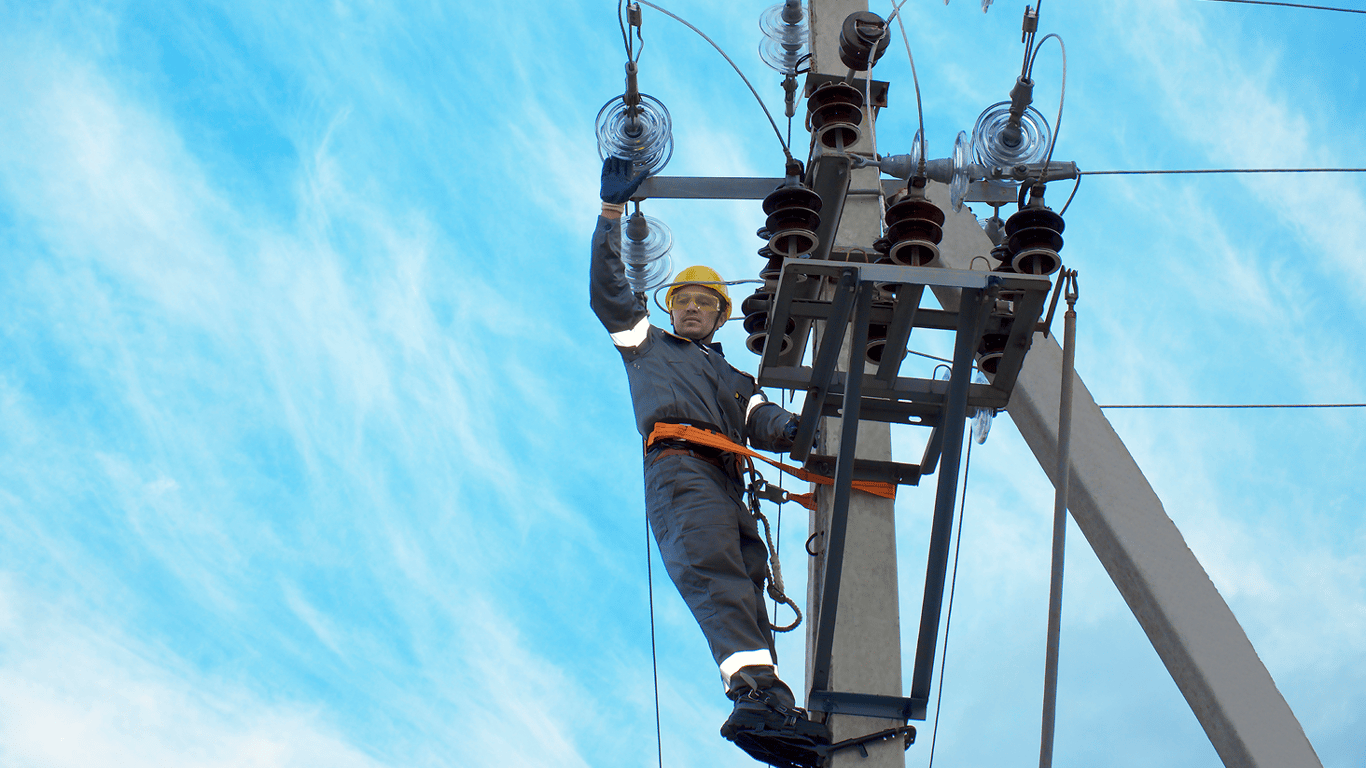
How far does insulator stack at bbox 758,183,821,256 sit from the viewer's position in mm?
4119

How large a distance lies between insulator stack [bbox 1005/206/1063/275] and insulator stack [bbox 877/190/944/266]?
230 millimetres

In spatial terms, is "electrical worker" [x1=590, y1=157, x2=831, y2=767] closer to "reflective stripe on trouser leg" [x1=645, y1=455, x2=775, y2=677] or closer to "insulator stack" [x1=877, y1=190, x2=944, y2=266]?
"reflective stripe on trouser leg" [x1=645, y1=455, x2=775, y2=677]

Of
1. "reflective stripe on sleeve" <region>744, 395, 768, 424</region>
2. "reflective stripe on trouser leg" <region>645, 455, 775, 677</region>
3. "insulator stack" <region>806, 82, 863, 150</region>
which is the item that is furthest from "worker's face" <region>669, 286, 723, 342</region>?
"insulator stack" <region>806, 82, 863, 150</region>

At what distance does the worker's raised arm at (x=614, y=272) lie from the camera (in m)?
5.16

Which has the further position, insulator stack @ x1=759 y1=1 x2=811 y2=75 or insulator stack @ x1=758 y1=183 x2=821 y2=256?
insulator stack @ x1=759 y1=1 x2=811 y2=75

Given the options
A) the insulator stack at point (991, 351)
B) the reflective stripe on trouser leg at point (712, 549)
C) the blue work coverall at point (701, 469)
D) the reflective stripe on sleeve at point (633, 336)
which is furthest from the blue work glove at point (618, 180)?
the insulator stack at point (991, 351)

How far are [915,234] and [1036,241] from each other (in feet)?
1.18

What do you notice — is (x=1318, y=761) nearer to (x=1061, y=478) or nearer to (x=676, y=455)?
(x=1061, y=478)

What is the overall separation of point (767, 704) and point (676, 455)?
1072 mm

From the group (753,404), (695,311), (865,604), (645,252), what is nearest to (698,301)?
(695,311)

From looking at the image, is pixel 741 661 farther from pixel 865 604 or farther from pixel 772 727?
pixel 865 604

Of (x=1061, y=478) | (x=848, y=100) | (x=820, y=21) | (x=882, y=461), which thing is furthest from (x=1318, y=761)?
(x=820, y=21)

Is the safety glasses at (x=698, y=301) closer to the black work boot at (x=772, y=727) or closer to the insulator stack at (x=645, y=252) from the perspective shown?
the insulator stack at (x=645, y=252)

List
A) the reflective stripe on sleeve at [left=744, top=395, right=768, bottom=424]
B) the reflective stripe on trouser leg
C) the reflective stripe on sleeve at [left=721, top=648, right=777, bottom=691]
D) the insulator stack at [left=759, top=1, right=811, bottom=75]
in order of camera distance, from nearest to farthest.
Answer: the reflective stripe on sleeve at [left=721, top=648, right=777, bottom=691], the reflective stripe on trouser leg, the reflective stripe on sleeve at [left=744, top=395, right=768, bottom=424], the insulator stack at [left=759, top=1, right=811, bottom=75]
